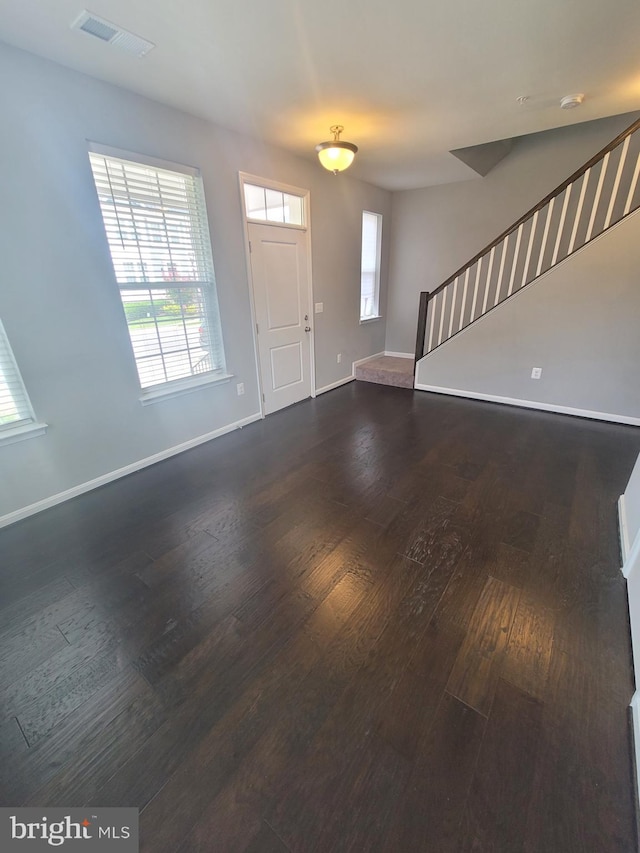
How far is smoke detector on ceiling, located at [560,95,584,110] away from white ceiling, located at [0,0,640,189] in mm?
53

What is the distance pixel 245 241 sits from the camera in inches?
129

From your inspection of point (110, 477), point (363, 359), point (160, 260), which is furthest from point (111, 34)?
point (363, 359)

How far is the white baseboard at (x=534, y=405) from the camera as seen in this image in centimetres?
358

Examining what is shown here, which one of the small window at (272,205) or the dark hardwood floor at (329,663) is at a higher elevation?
the small window at (272,205)

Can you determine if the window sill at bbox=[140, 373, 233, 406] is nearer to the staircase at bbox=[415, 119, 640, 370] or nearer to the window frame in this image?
the window frame

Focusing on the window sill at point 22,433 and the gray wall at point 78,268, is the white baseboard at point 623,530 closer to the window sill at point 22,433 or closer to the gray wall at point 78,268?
the gray wall at point 78,268

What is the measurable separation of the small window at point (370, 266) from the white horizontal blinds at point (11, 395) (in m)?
4.24

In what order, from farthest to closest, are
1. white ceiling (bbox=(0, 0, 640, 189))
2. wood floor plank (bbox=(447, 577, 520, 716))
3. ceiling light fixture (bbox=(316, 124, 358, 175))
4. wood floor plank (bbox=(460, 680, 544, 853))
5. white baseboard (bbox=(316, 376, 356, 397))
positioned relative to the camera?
white baseboard (bbox=(316, 376, 356, 397))
ceiling light fixture (bbox=(316, 124, 358, 175))
white ceiling (bbox=(0, 0, 640, 189))
wood floor plank (bbox=(447, 577, 520, 716))
wood floor plank (bbox=(460, 680, 544, 853))

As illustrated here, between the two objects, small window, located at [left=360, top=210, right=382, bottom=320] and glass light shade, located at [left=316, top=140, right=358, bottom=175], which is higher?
glass light shade, located at [left=316, top=140, right=358, bottom=175]

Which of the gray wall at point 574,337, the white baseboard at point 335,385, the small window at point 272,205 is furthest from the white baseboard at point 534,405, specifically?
the small window at point 272,205

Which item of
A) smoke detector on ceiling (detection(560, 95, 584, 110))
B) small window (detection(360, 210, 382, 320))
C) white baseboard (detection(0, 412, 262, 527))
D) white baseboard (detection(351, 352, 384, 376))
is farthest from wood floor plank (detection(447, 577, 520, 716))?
small window (detection(360, 210, 382, 320))

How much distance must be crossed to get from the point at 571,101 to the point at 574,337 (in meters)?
1.98

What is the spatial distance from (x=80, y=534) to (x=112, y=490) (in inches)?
19.3

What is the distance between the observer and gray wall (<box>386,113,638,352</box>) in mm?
4148
